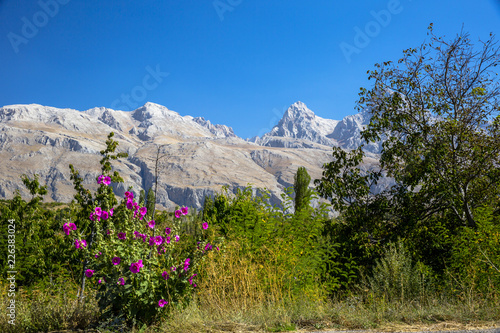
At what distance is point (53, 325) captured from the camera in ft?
13.2

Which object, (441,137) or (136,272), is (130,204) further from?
(441,137)

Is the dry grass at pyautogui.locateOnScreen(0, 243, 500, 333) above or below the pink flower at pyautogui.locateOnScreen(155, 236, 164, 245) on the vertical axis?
below

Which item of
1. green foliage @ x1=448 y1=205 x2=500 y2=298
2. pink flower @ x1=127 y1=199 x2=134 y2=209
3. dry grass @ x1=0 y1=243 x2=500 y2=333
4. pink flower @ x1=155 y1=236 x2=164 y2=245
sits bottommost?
dry grass @ x1=0 y1=243 x2=500 y2=333

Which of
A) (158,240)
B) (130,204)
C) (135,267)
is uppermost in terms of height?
(130,204)

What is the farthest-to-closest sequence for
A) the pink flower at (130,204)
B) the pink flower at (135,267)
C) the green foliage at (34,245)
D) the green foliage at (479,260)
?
the green foliage at (34,245), the green foliage at (479,260), the pink flower at (130,204), the pink flower at (135,267)

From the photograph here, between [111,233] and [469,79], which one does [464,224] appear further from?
[111,233]

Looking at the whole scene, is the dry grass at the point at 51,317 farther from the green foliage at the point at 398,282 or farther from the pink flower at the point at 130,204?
the green foliage at the point at 398,282

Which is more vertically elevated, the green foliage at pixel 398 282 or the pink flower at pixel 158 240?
the pink flower at pixel 158 240

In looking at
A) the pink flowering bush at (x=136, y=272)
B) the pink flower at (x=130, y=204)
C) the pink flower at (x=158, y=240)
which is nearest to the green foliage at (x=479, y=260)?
the pink flowering bush at (x=136, y=272)

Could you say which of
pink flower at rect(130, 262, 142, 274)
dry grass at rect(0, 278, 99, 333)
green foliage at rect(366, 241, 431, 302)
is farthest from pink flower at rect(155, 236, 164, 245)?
green foliage at rect(366, 241, 431, 302)

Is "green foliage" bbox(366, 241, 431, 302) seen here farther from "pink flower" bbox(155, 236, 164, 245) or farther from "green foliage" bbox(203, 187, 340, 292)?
"pink flower" bbox(155, 236, 164, 245)

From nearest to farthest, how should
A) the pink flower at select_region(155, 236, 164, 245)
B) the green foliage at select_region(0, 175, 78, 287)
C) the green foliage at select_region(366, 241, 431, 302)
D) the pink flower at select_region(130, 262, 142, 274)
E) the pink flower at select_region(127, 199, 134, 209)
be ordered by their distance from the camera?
the pink flower at select_region(130, 262, 142, 274), the pink flower at select_region(155, 236, 164, 245), the pink flower at select_region(127, 199, 134, 209), the green foliage at select_region(366, 241, 431, 302), the green foliage at select_region(0, 175, 78, 287)

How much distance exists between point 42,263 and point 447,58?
10471 millimetres

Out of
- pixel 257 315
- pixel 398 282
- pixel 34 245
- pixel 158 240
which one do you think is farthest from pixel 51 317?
pixel 398 282
